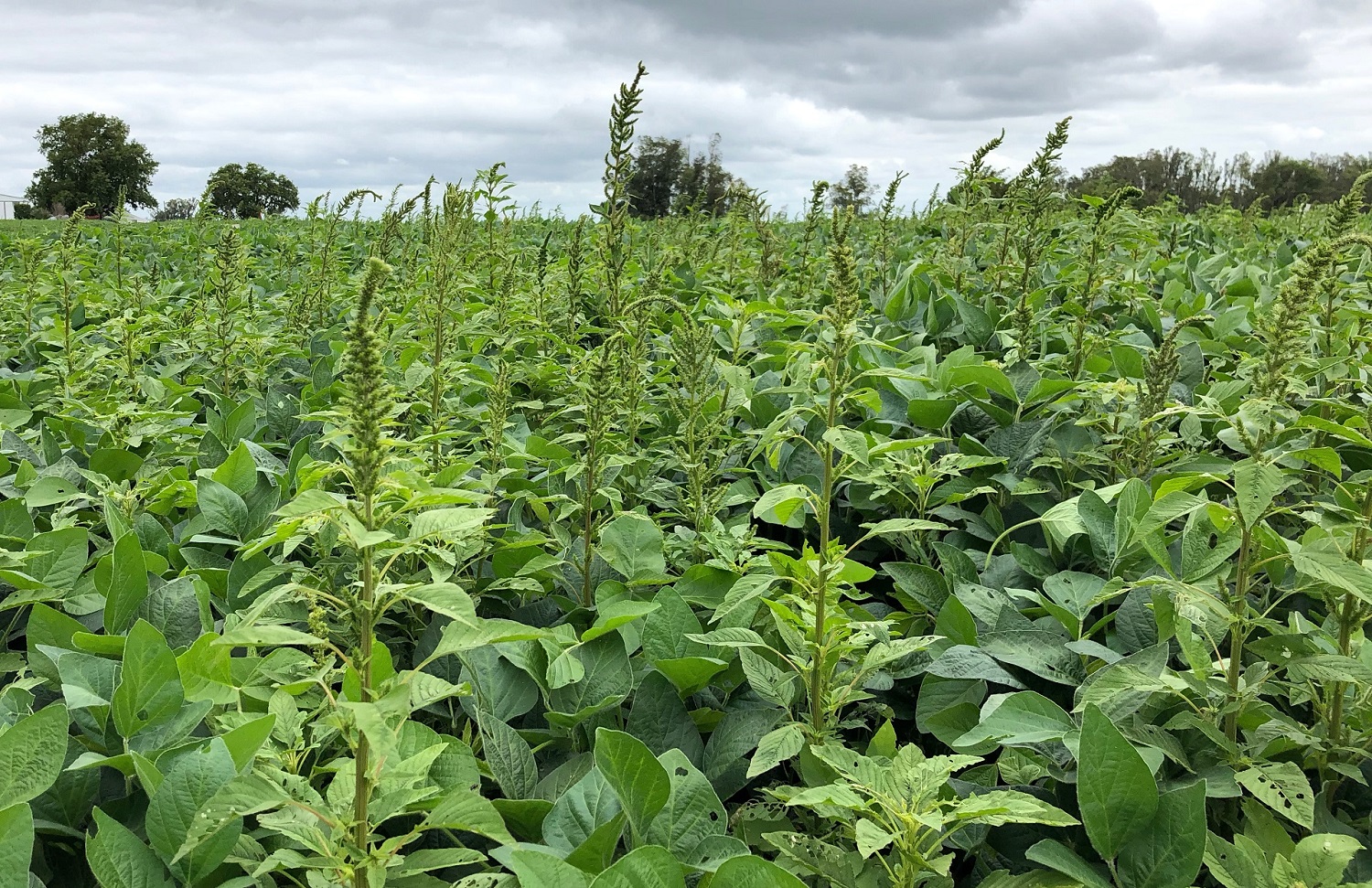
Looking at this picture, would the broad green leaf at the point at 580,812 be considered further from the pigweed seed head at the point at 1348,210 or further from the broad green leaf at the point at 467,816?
the pigweed seed head at the point at 1348,210

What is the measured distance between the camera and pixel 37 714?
65.4 inches

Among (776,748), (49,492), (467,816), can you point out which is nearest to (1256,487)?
(776,748)

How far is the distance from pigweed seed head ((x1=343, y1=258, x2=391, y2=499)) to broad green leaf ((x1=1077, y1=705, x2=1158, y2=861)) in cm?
138

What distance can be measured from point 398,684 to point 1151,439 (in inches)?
97.3

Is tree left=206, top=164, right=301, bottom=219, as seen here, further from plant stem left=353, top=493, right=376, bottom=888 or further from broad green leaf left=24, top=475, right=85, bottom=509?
plant stem left=353, top=493, right=376, bottom=888

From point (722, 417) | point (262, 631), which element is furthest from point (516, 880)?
point (722, 417)

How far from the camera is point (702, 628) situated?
7.64 ft

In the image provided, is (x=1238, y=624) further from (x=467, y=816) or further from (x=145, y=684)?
(x=145, y=684)

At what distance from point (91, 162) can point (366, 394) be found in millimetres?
86667

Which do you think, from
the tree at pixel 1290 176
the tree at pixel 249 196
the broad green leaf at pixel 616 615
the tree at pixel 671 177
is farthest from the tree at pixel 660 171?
the tree at pixel 1290 176

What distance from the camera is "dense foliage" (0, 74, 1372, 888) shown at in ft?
5.03

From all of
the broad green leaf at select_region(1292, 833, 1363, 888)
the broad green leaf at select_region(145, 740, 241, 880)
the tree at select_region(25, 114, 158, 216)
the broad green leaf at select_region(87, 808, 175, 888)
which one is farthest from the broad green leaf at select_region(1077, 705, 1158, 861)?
the tree at select_region(25, 114, 158, 216)

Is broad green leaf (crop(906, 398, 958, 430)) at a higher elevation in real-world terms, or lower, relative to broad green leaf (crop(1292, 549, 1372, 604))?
higher

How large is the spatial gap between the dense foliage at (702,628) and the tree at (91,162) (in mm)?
73977
